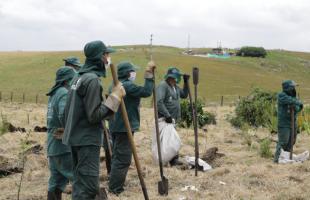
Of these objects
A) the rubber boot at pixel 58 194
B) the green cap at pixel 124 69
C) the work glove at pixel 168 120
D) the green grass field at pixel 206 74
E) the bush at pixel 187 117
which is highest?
the green cap at pixel 124 69

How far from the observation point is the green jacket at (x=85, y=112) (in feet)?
14.9

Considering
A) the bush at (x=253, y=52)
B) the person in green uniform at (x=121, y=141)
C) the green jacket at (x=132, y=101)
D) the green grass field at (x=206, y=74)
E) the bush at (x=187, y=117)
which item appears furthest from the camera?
the bush at (x=253, y=52)

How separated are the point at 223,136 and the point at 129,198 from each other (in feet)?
22.1

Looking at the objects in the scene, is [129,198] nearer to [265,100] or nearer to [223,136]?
[223,136]

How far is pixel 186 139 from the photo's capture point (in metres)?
11.9

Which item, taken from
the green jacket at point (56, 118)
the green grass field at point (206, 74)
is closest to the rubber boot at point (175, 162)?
the green jacket at point (56, 118)

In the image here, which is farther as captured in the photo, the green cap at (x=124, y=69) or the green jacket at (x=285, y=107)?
the green jacket at (x=285, y=107)

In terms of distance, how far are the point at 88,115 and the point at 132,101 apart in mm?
2225

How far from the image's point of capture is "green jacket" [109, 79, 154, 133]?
20.7 ft

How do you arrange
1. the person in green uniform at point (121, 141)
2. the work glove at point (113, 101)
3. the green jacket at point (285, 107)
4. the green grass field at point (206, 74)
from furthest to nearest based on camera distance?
the green grass field at point (206, 74), the green jacket at point (285, 107), the person in green uniform at point (121, 141), the work glove at point (113, 101)

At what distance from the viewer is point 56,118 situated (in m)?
5.92

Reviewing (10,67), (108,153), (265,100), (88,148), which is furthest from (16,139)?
(10,67)

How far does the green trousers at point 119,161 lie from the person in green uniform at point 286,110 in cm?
341

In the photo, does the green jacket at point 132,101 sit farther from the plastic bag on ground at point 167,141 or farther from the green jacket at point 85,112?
the plastic bag on ground at point 167,141
